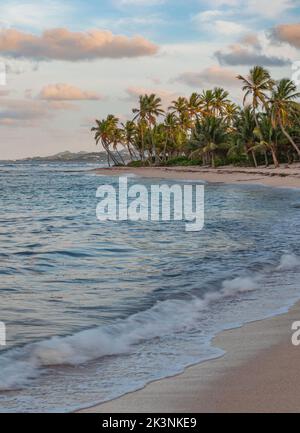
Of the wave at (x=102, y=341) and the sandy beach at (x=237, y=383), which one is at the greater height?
the sandy beach at (x=237, y=383)

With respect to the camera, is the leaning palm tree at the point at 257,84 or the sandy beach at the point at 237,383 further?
the leaning palm tree at the point at 257,84

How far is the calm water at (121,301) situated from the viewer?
511cm

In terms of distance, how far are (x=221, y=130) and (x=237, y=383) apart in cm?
6997

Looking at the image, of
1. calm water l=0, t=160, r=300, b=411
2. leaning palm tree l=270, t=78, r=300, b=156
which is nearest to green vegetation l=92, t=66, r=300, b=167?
leaning palm tree l=270, t=78, r=300, b=156

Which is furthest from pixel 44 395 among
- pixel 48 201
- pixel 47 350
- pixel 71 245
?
pixel 48 201

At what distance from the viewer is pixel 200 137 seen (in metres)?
73.2

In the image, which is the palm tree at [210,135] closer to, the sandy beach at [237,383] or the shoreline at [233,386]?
the sandy beach at [237,383]

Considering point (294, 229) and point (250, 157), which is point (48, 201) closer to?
point (294, 229)

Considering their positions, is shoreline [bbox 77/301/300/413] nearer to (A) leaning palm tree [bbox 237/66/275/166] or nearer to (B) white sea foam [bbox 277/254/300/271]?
(B) white sea foam [bbox 277/254/300/271]

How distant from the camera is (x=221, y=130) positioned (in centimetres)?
7306

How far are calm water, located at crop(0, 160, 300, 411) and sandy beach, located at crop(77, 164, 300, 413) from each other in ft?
0.74

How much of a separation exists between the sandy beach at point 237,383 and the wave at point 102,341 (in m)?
0.86

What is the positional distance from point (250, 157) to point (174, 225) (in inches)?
1977

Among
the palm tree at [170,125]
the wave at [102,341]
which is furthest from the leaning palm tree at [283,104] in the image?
the wave at [102,341]
